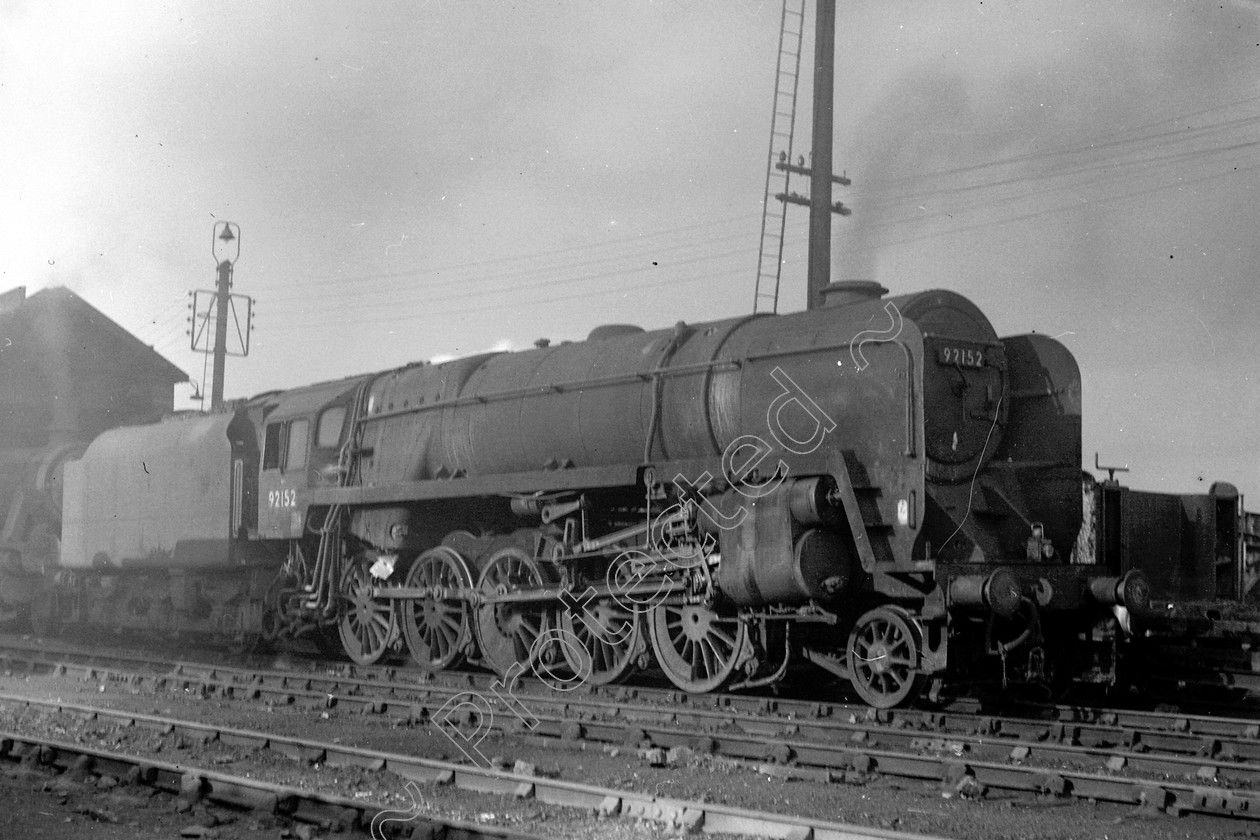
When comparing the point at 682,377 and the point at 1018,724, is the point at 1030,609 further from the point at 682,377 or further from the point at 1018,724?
the point at 682,377

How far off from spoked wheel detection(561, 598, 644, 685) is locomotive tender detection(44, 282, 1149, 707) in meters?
0.03

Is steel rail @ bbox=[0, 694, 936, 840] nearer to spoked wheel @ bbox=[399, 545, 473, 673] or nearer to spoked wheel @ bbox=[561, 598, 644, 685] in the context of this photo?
spoked wheel @ bbox=[561, 598, 644, 685]

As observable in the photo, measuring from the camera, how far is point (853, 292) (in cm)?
1135

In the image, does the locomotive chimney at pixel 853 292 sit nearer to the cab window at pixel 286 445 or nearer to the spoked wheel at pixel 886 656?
the spoked wheel at pixel 886 656

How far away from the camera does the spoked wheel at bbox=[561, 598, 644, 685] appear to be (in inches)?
478

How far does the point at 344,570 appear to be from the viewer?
15.4 m

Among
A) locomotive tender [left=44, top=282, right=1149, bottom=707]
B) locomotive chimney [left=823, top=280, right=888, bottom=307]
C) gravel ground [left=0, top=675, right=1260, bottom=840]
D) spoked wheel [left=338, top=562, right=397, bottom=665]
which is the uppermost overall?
locomotive chimney [left=823, top=280, right=888, bottom=307]

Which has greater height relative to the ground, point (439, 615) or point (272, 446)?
point (272, 446)

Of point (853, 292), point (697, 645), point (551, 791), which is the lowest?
point (551, 791)

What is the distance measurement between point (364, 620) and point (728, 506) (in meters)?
6.01

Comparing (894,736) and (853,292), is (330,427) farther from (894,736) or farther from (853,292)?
(894,736)

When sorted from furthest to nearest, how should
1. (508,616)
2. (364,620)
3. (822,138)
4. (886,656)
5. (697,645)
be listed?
(822,138) < (364,620) < (508,616) < (697,645) < (886,656)

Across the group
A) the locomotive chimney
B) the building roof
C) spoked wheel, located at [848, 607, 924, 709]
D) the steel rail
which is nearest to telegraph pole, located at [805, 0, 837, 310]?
the locomotive chimney

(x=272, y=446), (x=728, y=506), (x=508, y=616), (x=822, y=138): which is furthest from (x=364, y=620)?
(x=822, y=138)
